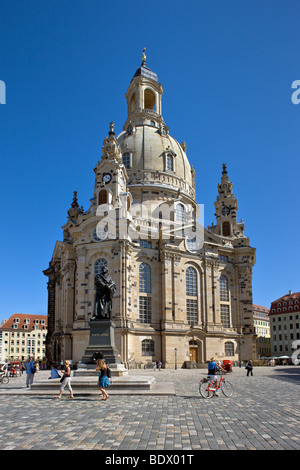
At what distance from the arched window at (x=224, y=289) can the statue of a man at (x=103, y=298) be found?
128 feet

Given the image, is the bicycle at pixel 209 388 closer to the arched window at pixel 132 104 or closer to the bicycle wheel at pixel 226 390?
the bicycle wheel at pixel 226 390

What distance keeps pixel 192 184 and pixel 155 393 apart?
60.1 m

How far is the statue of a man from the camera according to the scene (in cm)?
2594

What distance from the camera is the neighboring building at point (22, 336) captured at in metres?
106

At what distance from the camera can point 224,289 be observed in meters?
64.1

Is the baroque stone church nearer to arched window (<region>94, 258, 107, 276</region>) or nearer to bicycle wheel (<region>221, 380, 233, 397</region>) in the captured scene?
arched window (<region>94, 258, 107, 276</region>)

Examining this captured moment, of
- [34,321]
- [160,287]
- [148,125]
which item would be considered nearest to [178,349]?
[160,287]

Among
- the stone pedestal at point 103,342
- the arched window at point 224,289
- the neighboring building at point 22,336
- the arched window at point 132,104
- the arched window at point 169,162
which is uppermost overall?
the arched window at point 132,104

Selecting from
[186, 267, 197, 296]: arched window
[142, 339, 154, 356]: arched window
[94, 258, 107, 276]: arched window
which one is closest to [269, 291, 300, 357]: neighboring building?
[186, 267, 197, 296]: arched window

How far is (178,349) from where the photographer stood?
5575 cm

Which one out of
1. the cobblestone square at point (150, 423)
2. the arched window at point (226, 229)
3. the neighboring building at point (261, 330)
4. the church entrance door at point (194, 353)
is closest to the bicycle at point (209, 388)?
the cobblestone square at point (150, 423)

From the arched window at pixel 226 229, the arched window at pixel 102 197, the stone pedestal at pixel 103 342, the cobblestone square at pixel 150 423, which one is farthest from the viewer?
the arched window at pixel 226 229

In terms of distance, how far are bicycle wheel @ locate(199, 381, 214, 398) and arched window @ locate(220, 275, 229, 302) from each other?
4403 centimetres
